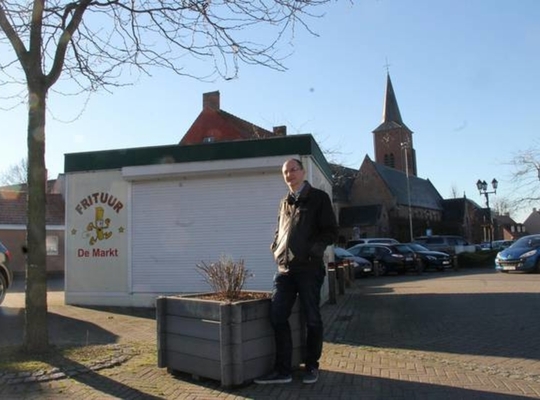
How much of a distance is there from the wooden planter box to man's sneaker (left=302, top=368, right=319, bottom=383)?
319mm

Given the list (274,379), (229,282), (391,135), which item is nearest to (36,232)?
(229,282)

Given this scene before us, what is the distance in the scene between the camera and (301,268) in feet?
18.3

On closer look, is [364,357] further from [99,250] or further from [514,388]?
[99,250]

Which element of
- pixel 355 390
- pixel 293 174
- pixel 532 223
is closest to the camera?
pixel 355 390

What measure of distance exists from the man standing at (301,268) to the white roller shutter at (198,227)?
238 inches

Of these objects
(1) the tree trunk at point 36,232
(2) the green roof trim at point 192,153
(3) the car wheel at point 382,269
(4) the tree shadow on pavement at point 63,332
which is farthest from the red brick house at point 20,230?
(1) the tree trunk at point 36,232

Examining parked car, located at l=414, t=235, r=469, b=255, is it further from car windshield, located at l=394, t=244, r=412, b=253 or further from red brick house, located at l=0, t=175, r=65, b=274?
red brick house, located at l=0, t=175, r=65, b=274

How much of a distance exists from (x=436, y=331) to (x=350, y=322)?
68.9 inches

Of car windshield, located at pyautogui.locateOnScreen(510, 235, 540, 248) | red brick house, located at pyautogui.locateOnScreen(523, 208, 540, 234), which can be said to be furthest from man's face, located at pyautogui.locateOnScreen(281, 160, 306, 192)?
red brick house, located at pyautogui.locateOnScreen(523, 208, 540, 234)

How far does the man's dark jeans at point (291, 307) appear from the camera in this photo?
5590mm

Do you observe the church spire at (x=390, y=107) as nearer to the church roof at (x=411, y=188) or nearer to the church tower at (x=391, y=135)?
the church tower at (x=391, y=135)

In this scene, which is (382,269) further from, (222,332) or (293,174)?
(222,332)

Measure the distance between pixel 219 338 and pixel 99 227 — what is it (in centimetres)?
834

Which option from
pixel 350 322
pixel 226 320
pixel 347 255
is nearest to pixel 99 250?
pixel 350 322
